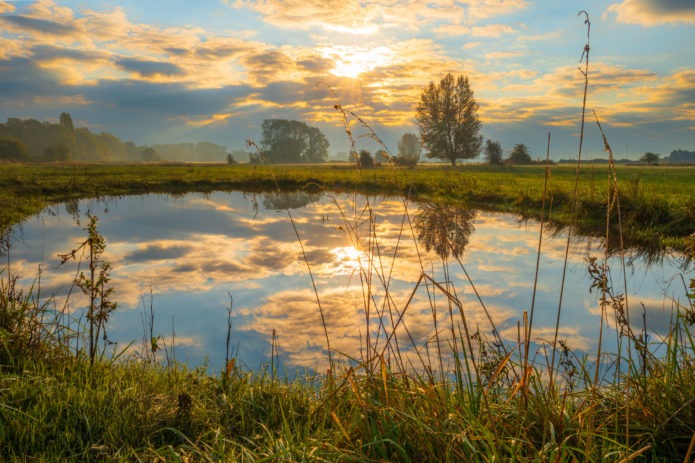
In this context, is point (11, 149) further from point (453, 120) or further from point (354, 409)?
point (354, 409)

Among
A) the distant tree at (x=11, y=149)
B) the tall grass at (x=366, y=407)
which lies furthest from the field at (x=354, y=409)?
the distant tree at (x=11, y=149)

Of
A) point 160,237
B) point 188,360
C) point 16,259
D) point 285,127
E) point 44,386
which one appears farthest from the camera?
point 285,127

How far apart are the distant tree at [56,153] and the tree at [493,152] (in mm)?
108014

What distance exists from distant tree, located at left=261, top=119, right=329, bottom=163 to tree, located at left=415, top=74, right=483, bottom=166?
72.8m

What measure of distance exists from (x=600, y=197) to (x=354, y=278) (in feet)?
31.2

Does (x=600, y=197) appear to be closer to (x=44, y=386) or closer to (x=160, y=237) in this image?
(x=160, y=237)

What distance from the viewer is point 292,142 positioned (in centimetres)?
13062

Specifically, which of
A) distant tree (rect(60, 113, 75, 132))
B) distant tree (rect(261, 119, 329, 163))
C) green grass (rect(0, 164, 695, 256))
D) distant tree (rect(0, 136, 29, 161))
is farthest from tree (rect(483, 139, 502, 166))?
distant tree (rect(60, 113, 75, 132))

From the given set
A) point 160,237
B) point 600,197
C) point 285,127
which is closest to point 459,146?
point 600,197

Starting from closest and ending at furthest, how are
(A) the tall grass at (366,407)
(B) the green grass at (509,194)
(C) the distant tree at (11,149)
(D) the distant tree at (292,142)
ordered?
(A) the tall grass at (366,407) < (B) the green grass at (509,194) < (C) the distant tree at (11,149) < (D) the distant tree at (292,142)

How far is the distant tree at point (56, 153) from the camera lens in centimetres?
Result: 10983

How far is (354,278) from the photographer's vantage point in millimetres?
7703

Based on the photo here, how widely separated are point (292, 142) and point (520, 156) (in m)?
79.7

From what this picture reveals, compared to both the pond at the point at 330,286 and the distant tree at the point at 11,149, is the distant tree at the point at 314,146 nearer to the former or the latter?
the distant tree at the point at 11,149
